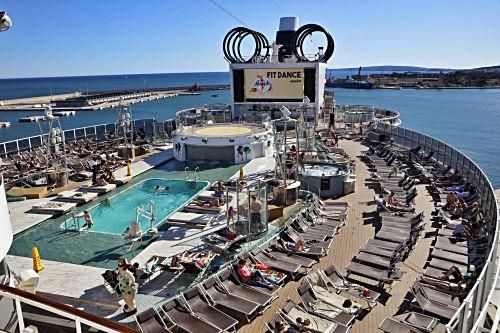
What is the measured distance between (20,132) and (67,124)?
1100 cm

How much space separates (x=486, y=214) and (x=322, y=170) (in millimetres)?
8106

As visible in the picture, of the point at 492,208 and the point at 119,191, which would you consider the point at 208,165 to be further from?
the point at 492,208

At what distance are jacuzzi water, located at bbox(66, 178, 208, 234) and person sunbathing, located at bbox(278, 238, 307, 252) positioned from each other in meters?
5.22

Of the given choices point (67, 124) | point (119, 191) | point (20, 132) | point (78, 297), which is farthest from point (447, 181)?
point (67, 124)

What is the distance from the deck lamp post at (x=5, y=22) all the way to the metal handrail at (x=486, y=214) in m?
8.53

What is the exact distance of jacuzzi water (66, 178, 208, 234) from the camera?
1573 cm

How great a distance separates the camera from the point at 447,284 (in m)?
10.5

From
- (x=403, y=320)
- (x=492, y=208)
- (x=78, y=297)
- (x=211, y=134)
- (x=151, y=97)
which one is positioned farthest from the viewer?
(x=151, y=97)

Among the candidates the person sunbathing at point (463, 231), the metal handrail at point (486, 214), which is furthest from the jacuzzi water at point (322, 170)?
the person sunbathing at point (463, 231)

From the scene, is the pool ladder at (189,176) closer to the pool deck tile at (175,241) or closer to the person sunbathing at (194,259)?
the pool deck tile at (175,241)

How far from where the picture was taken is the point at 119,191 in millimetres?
19781

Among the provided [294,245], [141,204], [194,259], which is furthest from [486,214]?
[141,204]

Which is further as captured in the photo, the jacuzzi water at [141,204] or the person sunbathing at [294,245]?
the jacuzzi water at [141,204]

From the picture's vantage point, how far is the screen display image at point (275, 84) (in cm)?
3641
